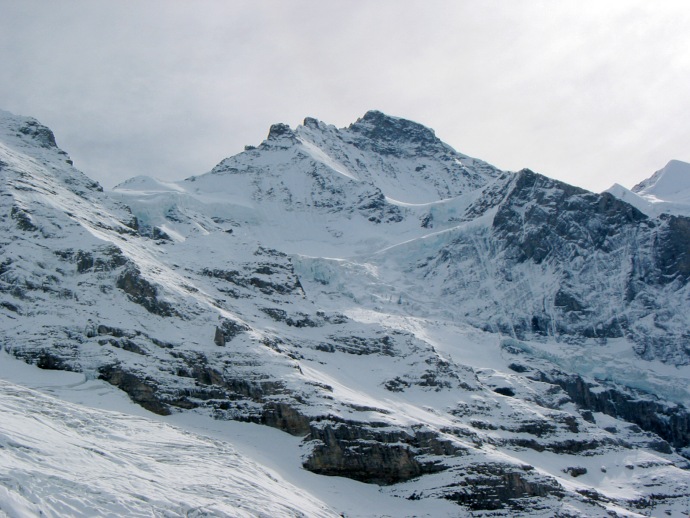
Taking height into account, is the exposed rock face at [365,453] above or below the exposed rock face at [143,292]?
below

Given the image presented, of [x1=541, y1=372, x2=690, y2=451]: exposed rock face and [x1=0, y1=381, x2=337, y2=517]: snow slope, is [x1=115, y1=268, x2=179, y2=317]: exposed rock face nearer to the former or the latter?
[x1=0, y1=381, x2=337, y2=517]: snow slope

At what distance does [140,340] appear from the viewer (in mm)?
120375

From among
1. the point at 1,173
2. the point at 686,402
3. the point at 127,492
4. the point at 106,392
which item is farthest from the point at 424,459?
the point at 686,402

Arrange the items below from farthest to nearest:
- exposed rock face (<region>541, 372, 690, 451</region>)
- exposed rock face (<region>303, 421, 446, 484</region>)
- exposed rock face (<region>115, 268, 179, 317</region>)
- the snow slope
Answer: exposed rock face (<region>541, 372, 690, 451</region>), exposed rock face (<region>115, 268, 179, 317</region>), exposed rock face (<region>303, 421, 446, 484</region>), the snow slope

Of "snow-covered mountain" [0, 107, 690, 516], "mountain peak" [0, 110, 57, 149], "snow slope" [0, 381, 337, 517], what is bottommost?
"snow slope" [0, 381, 337, 517]

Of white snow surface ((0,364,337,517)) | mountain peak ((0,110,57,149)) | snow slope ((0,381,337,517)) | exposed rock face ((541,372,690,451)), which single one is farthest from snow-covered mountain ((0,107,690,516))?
mountain peak ((0,110,57,149))

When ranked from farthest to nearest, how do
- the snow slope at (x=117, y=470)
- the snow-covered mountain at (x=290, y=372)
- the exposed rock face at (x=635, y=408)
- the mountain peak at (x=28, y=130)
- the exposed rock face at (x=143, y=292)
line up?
the mountain peak at (x=28, y=130) < the exposed rock face at (x=635, y=408) < the exposed rock face at (x=143, y=292) < the snow-covered mountain at (x=290, y=372) < the snow slope at (x=117, y=470)

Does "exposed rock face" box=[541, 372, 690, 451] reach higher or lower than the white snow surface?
higher

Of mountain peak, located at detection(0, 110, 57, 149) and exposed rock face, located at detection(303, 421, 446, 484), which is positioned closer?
exposed rock face, located at detection(303, 421, 446, 484)

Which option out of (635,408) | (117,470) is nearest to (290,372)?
(117,470)

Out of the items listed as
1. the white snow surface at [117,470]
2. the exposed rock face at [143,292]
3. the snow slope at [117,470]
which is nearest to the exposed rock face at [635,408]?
the exposed rock face at [143,292]

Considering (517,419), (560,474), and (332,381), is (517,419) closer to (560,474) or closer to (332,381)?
(560,474)

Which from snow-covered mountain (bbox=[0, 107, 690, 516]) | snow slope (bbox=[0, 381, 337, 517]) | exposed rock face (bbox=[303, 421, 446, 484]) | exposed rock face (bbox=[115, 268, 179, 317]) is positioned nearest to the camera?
snow slope (bbox=[0, 381, 337, 517])

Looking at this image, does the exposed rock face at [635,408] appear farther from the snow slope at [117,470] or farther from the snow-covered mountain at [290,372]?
the snow slope at [117,470]
